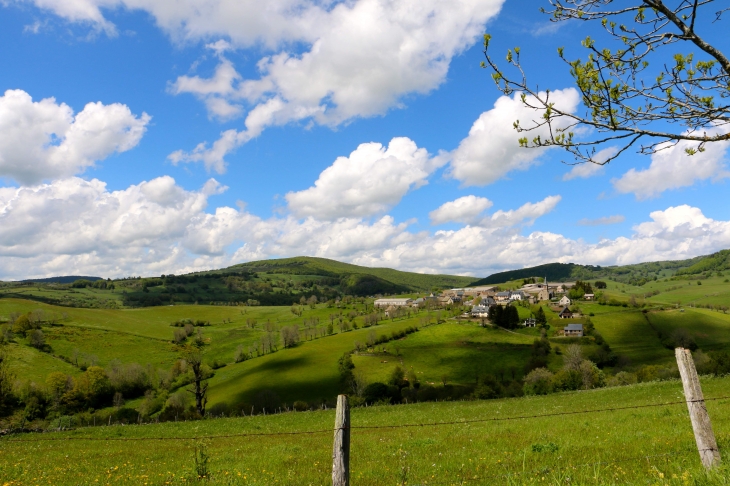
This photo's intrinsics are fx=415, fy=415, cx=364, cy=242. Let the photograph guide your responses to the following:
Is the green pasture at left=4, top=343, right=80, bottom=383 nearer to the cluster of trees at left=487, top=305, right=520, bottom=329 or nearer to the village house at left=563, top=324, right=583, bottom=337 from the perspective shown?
the cluster of trees at left=487, top=305, right=520, bottom=329

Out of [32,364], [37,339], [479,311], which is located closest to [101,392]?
[32,364]

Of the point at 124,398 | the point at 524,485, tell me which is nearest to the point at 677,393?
the point at 524,485

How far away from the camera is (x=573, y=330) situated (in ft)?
444

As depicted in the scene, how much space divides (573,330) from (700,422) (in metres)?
144

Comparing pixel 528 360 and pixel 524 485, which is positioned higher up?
pixel 524 485

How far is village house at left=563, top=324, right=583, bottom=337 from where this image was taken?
5276 inches

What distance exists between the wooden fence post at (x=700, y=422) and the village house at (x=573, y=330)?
465 ft

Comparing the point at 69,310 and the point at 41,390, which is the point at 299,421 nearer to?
the point at 41,390

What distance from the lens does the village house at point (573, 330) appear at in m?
134

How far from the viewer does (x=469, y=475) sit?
1028 centimetres

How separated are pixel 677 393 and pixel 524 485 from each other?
2997cm

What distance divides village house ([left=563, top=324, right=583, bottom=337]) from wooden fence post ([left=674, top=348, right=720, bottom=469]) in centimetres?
14177

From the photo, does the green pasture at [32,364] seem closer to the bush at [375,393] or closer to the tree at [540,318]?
the bush at [375,393]

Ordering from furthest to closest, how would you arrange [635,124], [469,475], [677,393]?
[677,393], [469,475], [635,124]
